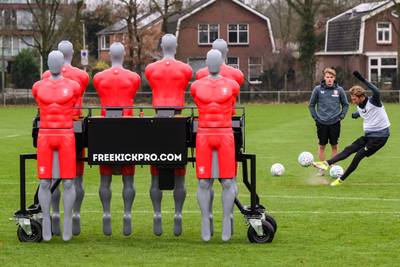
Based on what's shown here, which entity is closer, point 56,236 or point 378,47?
point 56,236

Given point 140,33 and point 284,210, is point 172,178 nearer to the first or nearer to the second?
point 284,210

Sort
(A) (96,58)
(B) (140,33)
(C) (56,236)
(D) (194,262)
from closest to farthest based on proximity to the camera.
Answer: (D) (194,262), (C) (56,236), (B) (140,33), (A) (96,58)

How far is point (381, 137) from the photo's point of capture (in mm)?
19422

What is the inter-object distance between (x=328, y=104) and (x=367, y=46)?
62.7 m

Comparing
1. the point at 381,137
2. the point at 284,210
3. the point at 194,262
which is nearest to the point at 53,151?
the point at 194,262

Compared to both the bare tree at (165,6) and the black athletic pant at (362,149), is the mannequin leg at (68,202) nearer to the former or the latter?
the black athletic pant at (362,149)

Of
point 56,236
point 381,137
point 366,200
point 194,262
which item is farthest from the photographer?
point 381,137

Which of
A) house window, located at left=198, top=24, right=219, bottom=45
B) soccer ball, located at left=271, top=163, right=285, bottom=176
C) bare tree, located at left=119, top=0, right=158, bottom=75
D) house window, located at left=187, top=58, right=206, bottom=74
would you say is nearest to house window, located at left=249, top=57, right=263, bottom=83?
house window, located at left=198, top=24, right=219, bottom=45

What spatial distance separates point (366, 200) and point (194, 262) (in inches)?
253

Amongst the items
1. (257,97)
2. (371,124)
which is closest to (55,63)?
(371,124)

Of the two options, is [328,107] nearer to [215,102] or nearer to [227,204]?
[227,204]

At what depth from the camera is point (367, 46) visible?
8300 centimetres

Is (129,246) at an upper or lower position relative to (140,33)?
lower

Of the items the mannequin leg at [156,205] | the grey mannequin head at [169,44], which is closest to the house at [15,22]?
the grey mannequin head at [169,44]
